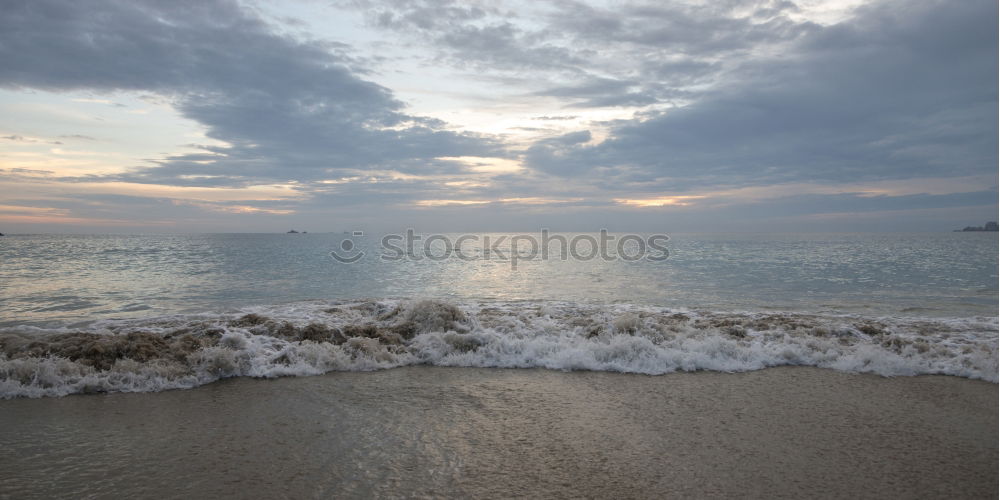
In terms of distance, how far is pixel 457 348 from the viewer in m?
9.23

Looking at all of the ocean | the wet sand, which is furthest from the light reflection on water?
the wet sand

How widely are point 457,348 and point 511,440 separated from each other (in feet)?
13.3

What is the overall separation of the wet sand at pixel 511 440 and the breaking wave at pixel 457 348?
61 cm

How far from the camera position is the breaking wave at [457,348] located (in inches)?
290

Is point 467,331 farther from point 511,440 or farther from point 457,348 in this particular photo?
point 511,440

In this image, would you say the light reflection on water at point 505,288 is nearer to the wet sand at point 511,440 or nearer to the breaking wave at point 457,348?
the breaking wave at point 457,348

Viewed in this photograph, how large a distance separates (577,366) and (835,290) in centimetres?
1694

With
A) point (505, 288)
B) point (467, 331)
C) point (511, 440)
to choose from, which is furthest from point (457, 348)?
point (505, 288)

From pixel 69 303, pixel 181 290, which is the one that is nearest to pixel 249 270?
pixel 181 290

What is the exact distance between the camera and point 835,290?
2008 centimetres

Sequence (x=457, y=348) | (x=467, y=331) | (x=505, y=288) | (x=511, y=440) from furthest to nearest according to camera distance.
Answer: (x=505, y=288), (x=467, y=331), (x=457, y=348), (x=511, y=440)

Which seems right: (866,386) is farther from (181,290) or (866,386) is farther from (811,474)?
(181,290)

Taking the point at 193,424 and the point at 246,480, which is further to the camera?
the point at 193,424

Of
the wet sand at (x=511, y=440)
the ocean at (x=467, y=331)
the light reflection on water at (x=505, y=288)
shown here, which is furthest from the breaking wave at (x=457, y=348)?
the light reflection on water at (x=505, y=288)
